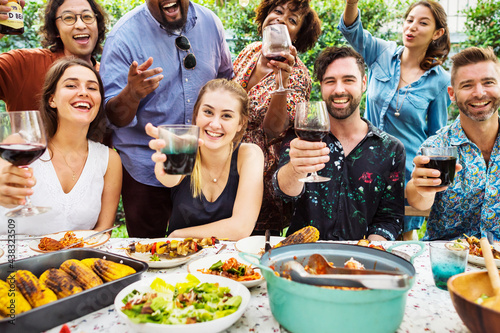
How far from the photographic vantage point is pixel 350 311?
923 mm

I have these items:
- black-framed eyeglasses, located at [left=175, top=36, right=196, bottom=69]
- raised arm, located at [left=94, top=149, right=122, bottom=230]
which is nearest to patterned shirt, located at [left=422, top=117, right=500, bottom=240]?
black-framed eyeglasses, located at [left=175, top=36, right=196, bottom=69]

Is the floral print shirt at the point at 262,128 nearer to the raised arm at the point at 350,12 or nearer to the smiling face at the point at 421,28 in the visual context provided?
the raised arm at the point at 350,12

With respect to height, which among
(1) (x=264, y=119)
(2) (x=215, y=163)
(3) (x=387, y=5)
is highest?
(3) (x=387, y=5)

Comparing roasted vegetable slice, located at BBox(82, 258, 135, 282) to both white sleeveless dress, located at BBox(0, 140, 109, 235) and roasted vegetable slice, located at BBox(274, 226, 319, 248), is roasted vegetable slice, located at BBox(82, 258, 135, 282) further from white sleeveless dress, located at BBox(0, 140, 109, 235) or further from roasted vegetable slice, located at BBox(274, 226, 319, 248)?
white sleeveless dress, located at BBox(0, 140, 109, 235)

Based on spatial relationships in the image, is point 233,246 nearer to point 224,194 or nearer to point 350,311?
point 224,194

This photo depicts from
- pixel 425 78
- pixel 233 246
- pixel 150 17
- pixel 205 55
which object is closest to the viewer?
pixel 233 246

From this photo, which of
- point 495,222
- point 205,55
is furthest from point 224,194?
point 495,222

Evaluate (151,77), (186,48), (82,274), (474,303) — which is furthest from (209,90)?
(474,303)

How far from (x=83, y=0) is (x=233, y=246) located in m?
2.11

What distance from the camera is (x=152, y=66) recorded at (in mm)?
2576

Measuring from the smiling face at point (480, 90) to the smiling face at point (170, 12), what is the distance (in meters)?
1.85

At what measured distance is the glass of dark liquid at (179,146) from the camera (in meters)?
1.34

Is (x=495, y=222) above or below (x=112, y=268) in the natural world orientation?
below

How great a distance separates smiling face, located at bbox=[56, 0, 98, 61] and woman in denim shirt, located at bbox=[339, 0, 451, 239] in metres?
2.03
